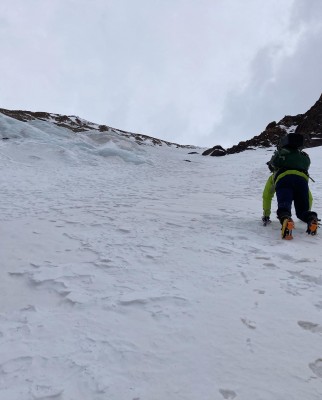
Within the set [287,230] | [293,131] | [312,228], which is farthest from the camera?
[293,131]

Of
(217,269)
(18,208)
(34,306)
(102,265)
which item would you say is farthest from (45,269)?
(18,208)

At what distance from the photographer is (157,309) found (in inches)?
98.0

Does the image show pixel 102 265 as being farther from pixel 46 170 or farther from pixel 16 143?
pixel 16 143

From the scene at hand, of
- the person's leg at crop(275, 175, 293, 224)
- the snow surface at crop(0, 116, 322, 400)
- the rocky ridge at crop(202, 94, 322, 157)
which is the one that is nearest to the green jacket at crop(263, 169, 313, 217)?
the person's leg at crop(275, 175, 293, 224)

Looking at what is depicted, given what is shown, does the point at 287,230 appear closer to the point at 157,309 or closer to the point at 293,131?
the point at 157,309

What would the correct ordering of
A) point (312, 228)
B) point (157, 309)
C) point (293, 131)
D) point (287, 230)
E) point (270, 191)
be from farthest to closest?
point (293, 131)
point (270, 191)
point (312, 228)
point (287, 230)
point (157, 309)

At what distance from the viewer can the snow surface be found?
5.80ft

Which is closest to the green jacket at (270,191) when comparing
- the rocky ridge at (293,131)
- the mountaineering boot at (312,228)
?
the mountaineering boot at (312,228)

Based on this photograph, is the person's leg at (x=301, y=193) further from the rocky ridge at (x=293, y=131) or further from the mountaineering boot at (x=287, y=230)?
the rocky ridge at (x=293, y=131)

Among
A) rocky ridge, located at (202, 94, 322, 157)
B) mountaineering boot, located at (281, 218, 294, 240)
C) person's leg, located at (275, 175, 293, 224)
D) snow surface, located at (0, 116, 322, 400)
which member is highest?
rocky ridge, located at (202, 94, 322, 157)

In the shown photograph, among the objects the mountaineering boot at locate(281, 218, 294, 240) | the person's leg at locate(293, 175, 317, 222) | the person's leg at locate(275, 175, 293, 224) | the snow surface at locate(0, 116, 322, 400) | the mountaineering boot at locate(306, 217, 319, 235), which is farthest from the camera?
the person's leg at locate(293, 175, 317, 222)

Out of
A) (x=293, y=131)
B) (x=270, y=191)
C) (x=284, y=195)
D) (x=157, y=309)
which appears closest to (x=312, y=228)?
(x=284, y=195)

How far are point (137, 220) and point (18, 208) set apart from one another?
7.53 feet

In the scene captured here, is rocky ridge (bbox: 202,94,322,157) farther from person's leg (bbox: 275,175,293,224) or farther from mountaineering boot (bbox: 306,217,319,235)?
mountaineering boot (bbox: 306,217,319,235)
